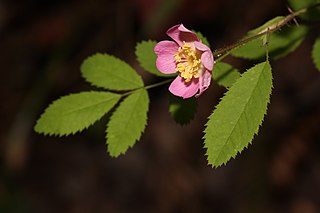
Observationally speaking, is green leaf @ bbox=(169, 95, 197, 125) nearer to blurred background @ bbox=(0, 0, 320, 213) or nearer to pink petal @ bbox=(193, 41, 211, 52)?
pink petal @ bbox=(193, 41, 211, 52)

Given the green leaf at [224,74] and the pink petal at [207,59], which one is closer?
the pink petal at [207,59]

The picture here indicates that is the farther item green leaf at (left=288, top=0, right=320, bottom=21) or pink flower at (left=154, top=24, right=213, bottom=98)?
green leaf at (left=288, top=0, right=320, bottom=21)

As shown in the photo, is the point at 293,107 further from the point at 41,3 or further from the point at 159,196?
the point at 41,3

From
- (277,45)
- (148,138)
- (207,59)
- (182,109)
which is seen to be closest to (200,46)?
(207,59)

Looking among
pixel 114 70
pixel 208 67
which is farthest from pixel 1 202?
pixel 208 67

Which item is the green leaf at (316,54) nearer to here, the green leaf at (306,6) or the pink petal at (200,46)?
the green leaf at (306,6)

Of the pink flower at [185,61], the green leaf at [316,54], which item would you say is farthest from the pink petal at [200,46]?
the green leaf at [316,54]

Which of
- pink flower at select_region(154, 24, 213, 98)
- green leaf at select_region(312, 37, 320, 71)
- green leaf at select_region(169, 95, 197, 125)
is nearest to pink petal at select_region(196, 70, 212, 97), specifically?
pink flower at select_region(154, 24, 213, 98)

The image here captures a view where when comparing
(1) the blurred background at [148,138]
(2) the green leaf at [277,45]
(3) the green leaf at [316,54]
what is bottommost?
(1) the blurred background at [148,138]

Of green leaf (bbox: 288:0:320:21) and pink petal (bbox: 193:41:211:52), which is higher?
pink petal (bbox: 193:41:211:52)
